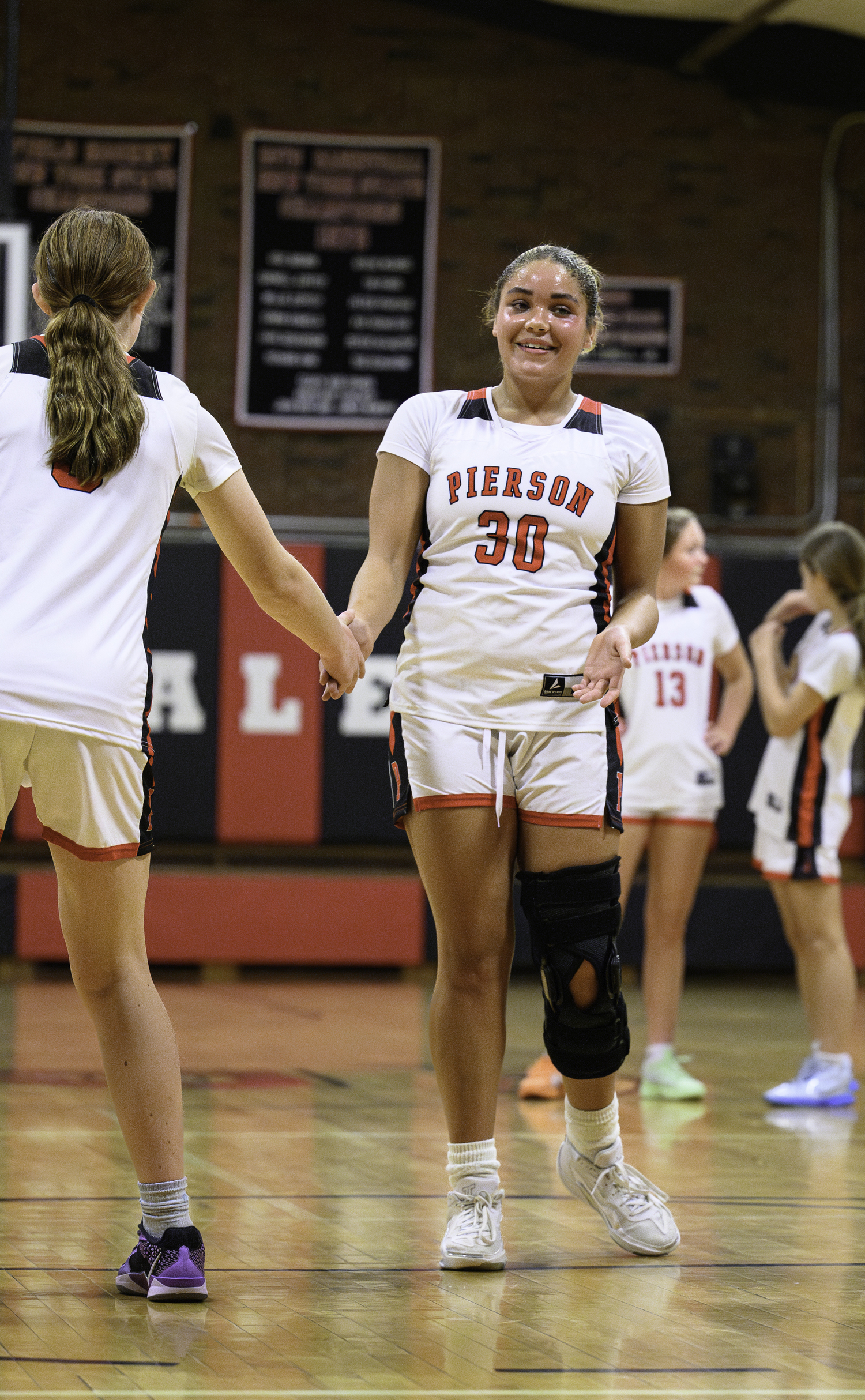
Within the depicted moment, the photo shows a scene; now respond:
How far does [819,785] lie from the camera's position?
5.05m

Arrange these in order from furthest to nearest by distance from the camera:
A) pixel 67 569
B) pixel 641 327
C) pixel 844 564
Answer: pixel 641 327 → pixel 844 564 → pixel 67 569

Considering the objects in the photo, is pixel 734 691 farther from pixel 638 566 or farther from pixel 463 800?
pixel 463 800

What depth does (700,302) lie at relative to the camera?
9297 millimetres

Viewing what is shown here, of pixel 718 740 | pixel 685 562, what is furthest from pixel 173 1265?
pixel 718 740

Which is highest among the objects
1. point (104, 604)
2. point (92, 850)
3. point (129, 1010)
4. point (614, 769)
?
point (104, 604)

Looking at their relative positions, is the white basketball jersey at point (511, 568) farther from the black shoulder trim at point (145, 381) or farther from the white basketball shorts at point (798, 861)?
the white basketball shorts at point (798, 861)

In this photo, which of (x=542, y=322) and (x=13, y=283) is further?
(x=13, y=283)

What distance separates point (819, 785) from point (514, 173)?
5289mm

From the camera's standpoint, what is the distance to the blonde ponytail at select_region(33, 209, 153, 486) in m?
2.34

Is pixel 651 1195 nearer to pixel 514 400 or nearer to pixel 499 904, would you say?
pixel 499 904

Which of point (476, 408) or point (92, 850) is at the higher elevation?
point (476, 408)

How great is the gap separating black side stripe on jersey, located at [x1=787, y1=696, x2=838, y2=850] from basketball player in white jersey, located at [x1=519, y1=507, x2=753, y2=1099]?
237 mm

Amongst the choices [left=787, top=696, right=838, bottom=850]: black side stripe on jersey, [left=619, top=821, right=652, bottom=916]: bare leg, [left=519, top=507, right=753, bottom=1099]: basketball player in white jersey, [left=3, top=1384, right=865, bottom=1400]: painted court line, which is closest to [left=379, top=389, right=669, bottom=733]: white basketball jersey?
[left=3, top=1384, right=865, bottom=1400]: painted court line

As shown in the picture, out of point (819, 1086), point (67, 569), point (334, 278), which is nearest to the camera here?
point (67, 569)
